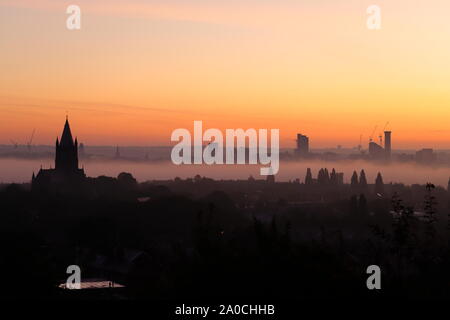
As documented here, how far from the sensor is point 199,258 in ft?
65.4

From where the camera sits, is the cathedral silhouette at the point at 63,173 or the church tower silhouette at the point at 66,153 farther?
the cathedral silhouette at the point at 63,173

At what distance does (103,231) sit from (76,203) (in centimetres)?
6380

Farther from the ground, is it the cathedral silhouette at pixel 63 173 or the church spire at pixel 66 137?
the church spire at pixel 66 137

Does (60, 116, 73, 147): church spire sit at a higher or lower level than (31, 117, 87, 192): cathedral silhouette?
higher

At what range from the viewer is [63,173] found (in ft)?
547

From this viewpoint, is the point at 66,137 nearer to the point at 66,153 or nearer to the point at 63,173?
the point at 66,153

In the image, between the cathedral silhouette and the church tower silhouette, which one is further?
the cathedral silhouette

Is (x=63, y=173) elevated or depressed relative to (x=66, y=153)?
depressed

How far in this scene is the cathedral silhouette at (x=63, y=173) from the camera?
16112 centimetres

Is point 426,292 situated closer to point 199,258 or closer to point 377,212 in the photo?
point 199,258

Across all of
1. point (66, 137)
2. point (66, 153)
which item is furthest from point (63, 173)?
point (66, 137)

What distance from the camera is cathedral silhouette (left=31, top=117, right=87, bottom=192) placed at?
529 ft
